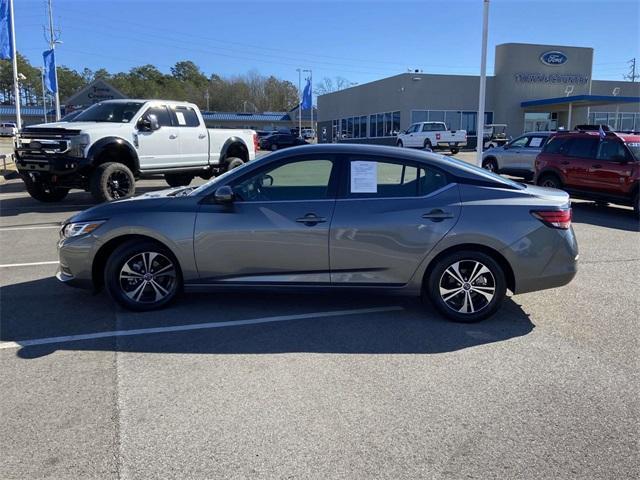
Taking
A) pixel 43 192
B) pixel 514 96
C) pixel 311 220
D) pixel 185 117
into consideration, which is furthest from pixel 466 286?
pixel 514 96

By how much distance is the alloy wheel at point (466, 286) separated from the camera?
4992mm

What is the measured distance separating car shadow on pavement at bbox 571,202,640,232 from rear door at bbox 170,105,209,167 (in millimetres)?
8903

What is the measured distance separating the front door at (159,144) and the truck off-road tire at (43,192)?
2.09 meters

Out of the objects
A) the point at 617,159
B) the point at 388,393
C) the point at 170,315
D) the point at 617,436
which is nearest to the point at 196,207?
the point at 170,315

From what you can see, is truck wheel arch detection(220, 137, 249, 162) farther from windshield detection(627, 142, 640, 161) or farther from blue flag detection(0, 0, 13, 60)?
blue flag detection(0, 0, 13, 60)

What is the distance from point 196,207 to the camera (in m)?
5.12

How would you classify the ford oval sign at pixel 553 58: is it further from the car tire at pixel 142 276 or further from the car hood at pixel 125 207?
the car tire at pixel 142 276

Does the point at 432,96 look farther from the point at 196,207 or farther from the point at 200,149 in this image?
the point at 196,207

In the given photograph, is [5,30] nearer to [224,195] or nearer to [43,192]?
[43,192]

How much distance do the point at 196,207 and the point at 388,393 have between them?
8.29 feet

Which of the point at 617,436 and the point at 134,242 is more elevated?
the point at 134,242

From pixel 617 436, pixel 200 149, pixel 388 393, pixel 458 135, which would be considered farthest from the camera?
pixel 458 135

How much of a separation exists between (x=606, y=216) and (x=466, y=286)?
28.2ft

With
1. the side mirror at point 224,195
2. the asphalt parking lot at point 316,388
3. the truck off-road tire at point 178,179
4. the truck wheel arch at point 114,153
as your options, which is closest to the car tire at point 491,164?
the truck off-road tire at point 178,179
